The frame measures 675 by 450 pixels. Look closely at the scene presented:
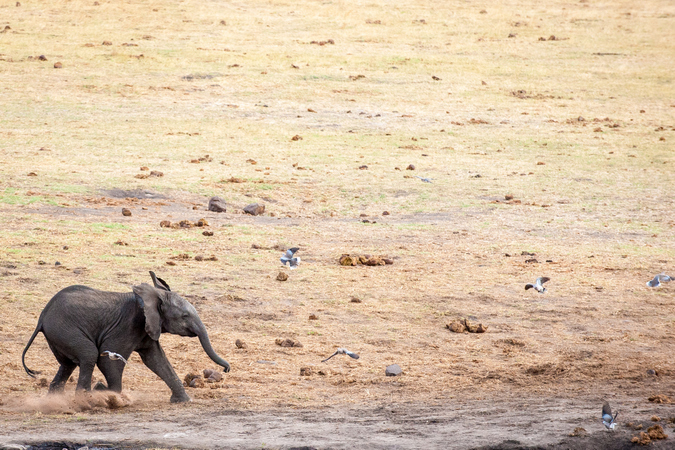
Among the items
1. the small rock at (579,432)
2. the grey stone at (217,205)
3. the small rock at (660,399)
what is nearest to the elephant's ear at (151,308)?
the small rock at (579,432)

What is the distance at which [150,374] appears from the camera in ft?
26.7

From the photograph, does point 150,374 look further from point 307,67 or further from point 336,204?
point 307,67

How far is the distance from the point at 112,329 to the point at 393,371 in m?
2.68

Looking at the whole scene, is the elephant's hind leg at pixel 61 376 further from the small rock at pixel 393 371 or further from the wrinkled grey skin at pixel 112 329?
the small rock at pixel 393 371

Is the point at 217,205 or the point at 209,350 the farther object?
the point at 217,205

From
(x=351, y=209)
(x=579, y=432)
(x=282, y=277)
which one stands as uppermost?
(x=579, y=432)

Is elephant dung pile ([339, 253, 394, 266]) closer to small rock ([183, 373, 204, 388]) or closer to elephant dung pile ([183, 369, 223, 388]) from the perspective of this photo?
elephant dung pile ([183, 369, 223, 388])

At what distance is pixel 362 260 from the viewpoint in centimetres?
1209

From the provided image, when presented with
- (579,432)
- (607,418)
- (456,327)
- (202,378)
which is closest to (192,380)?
(202,378)

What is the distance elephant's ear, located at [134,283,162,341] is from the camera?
22.7 ft

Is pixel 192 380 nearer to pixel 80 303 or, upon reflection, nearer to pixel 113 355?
pixel 113 355

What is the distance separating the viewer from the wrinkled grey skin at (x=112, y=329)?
6.94 metres

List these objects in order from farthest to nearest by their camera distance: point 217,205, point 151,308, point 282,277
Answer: point 217,205 < point 282,277 < point 151,308

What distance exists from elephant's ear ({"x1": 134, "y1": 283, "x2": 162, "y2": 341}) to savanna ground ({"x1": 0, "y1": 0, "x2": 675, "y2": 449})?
0.64m
